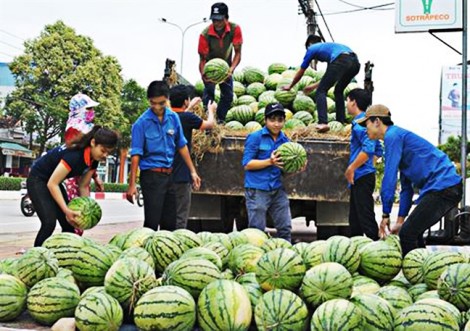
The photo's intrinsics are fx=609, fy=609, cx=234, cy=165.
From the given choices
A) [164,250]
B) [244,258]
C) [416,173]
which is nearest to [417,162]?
[416,173]

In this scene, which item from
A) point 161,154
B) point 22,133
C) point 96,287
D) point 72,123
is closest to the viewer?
point 96,287

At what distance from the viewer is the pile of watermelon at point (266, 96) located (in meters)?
8.11

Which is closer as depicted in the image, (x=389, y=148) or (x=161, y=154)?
(x=389, y=148)

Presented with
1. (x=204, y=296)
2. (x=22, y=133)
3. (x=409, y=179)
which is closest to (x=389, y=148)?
(x=409, y=179)

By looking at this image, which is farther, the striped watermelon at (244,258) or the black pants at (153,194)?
the black pants at (153,194)

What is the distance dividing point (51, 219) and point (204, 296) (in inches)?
103

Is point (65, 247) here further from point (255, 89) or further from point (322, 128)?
point (255, 89)

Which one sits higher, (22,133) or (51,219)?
(22,133)

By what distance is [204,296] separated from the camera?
3.11 m

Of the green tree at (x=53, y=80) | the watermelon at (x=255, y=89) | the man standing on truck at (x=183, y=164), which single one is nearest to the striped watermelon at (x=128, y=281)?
the man standing on truck at (x=183, y=164)

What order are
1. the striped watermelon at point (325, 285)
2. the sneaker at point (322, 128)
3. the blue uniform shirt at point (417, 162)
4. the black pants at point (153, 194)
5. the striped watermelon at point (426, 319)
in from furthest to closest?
the sneaker at point (322, 128) < the black pants at point (153, 194) < the blue uniform shirt at point (417, 162) < the striped watermelon at point (325, 285) < the striped watermelon at point (426, 319)

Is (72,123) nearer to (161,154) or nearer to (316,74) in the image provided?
(161,154)

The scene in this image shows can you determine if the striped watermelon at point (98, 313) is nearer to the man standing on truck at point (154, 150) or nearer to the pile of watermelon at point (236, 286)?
the pile of watermelon at point (236, 286)

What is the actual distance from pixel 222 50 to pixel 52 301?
568 cm
